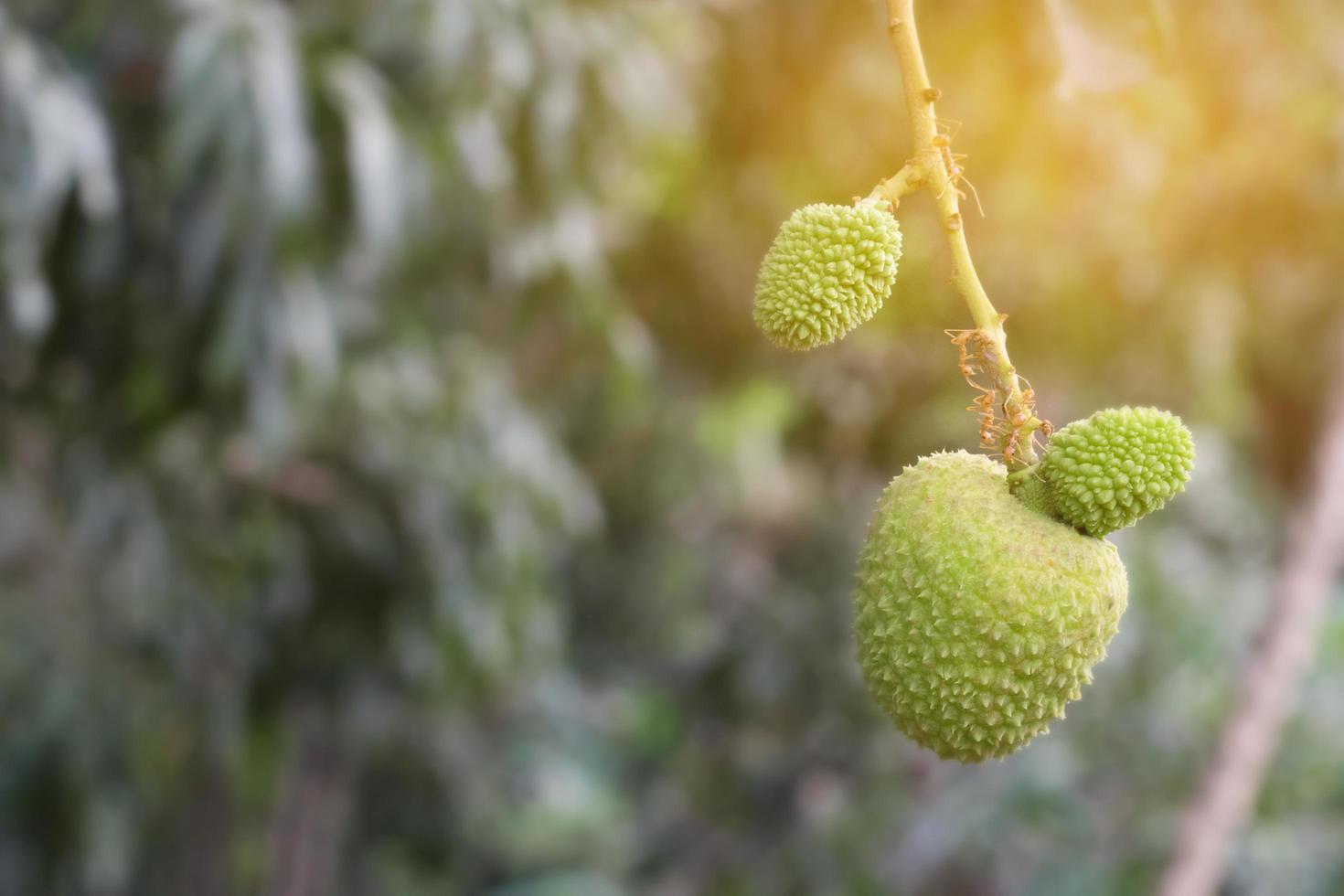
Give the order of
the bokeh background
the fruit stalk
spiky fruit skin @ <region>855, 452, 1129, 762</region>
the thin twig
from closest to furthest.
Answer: the fruit stalk < spiky fruit skin @ <region>855, 452, 1129, 762</region> < the bokeh background < the thin twig

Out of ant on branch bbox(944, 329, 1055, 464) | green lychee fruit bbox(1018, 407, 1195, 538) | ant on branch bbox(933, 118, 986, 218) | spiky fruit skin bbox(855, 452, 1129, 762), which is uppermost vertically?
ant on branch bbox(933, 118, 986, 218)

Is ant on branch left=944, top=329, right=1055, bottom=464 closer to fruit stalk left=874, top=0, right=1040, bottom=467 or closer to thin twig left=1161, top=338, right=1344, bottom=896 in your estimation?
fruit stalk left=874, top=0, right=1040, bottom=467

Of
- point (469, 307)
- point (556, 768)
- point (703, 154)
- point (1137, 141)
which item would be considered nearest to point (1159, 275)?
point (1137, 141)

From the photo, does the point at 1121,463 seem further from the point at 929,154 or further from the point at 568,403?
the point at 568,403

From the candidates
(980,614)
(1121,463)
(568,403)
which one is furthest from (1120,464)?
(568,403)

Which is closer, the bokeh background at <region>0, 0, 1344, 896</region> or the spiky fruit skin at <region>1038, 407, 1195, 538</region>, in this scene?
the spiky fruit skin at <region>1038, 407, 1195, 538</region>

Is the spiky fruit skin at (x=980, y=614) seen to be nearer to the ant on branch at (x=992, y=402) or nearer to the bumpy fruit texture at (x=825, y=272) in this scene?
the ant on branch at (x=992, y=402)

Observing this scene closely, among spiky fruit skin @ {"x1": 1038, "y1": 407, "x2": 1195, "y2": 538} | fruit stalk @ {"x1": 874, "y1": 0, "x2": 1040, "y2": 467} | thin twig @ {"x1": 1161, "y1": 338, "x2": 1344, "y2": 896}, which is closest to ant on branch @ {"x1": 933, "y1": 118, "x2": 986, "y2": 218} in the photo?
fruit stalk @ {"x1": 874, "y1": 0, "x2": 1040, "y2": 467}
